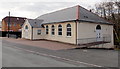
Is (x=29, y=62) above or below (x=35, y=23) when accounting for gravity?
below

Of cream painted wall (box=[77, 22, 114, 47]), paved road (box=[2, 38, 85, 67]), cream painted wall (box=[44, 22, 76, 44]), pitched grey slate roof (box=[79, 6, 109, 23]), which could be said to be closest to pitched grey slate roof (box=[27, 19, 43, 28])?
cream painted wall (box=[44, 22, 76, 44])

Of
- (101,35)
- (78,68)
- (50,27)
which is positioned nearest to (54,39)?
(50,27)

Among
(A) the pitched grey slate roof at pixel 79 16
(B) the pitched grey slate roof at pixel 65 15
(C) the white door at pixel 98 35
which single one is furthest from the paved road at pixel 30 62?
(C) the white door at pixel 98 35

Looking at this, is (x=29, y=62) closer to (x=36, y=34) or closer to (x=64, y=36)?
(x=64, y=36)

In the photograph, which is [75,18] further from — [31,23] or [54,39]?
[31,23]

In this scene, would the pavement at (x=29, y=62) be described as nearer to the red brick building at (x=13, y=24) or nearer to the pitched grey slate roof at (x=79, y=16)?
A: the pitched grey slate roof at (x=79, y=16)

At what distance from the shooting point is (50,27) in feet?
91.7

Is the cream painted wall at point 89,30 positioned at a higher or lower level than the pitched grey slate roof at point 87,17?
lower

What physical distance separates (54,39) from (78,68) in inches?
736

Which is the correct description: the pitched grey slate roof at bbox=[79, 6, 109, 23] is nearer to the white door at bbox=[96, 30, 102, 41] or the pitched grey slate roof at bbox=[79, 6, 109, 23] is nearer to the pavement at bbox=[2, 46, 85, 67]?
the white door at bbox=[96, 30, 102, 41]

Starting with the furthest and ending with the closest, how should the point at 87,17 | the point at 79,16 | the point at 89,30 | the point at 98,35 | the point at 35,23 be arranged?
the point at 35,23
the point at 98,35
the point at 87,17
the point at 89,30
the point at 79,16

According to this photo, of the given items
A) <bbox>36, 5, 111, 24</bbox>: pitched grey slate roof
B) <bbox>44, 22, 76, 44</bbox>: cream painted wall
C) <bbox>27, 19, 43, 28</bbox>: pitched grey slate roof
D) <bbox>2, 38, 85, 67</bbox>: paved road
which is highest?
<bbox>36, 5, 111, 24</bbox>: pitched grey slate roof

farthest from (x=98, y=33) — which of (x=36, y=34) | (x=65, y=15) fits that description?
(x=36, y=34)

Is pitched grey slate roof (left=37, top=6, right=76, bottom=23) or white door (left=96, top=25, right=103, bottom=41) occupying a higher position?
pitched grey slate roof (left=37, top=6, right=76, bottom=23)
